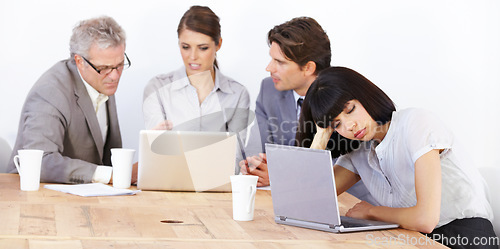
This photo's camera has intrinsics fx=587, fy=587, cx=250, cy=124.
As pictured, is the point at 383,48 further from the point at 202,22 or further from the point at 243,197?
the point at 243,197

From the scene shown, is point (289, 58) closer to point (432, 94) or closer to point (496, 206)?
point (432, 94)

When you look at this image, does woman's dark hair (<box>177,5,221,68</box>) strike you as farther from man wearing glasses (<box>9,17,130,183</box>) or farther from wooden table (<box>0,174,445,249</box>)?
wooden table (<box>0,174,445,249</box>)

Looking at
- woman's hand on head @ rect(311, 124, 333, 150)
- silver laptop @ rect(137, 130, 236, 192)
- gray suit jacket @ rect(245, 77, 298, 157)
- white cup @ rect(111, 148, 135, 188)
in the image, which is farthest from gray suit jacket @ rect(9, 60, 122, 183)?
woman's hand on head @ rect(311, 124, 333, 150)

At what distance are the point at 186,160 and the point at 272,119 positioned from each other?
54.8 inches

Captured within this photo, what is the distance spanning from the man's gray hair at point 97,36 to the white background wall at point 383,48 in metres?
0.43

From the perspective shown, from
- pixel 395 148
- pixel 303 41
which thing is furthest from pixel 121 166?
pixel 303 41

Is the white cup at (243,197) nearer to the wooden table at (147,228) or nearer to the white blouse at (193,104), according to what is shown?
the wooden table at (147,228)

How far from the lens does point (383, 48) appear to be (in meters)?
3.99

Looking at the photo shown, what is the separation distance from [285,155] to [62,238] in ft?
2.19

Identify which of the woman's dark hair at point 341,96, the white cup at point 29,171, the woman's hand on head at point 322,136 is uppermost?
the woman's dark hair at point 341,96

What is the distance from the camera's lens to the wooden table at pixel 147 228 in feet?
4.79

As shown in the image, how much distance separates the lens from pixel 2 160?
10.4 ft

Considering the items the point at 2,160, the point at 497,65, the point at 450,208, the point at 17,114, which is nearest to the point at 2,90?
the point at 17,114

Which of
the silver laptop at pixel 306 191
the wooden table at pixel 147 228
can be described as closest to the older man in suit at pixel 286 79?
the wooden table at pixel 147 228
